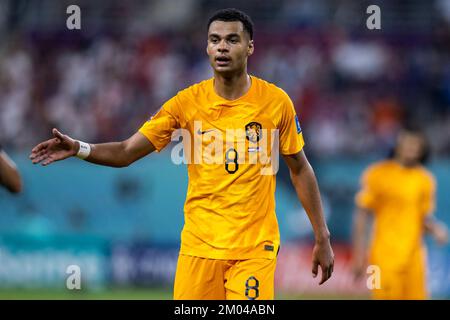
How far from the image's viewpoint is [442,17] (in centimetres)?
1964

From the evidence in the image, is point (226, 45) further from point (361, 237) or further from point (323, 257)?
point (361, 237)

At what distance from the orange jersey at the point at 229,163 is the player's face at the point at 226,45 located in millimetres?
238

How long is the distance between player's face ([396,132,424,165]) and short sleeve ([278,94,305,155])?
3836 mm

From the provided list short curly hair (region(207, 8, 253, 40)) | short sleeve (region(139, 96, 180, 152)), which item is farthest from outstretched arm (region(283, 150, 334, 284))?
short curly hair (region(207, 8, 253, 40))

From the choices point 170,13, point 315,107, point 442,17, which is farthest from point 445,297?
point 170,13

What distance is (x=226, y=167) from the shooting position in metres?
6.65

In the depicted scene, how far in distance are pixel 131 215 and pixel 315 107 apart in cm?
401

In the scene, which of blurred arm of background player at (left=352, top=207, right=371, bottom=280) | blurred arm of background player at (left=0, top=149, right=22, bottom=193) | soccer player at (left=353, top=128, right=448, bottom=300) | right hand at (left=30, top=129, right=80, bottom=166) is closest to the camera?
right hand at (left=30, top=129, right=80, bottom=166)

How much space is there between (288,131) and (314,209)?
1.92ft

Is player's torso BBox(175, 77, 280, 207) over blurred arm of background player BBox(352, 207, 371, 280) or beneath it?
over

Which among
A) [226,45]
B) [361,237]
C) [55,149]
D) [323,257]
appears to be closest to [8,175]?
[55,149]

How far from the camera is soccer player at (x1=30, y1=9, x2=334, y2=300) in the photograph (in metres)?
6.61

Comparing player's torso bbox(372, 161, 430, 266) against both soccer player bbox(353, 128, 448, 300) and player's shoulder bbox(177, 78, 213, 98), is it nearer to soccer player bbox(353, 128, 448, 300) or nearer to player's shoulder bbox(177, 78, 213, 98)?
soccer player bbox(353, 128, 448, 300)
